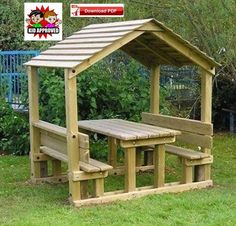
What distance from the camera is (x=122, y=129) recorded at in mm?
7340

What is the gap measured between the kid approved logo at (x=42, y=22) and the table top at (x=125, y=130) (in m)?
2.26

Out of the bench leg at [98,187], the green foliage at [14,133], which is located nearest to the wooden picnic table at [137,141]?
the bench leg at [98,187]

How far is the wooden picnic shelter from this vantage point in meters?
6.59

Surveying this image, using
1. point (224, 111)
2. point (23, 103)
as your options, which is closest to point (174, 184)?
point (23, 103)

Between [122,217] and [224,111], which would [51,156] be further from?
[224,111]

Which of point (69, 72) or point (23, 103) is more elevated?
point (69, 72)

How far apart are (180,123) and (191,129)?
0.75 feet

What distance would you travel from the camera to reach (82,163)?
6.72m

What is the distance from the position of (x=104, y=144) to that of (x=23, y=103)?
1815 mm

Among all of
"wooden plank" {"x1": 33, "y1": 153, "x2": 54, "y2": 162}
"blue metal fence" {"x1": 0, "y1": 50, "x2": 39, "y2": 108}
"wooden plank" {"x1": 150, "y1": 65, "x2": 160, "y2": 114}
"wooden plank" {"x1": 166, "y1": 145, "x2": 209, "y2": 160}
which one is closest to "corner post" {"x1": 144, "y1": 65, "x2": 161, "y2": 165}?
"wooden plank" {"x1": 150, "y1": 65, "x2": 160, "y2": 114}

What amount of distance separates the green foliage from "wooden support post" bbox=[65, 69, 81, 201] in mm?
3266

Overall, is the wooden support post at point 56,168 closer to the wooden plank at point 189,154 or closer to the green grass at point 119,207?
the green grass at point 119,207

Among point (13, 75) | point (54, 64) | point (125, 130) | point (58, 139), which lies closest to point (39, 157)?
point (58, 139)

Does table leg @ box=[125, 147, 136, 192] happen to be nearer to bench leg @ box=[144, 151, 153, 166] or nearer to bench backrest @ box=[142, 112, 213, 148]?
bench backrest @ box=[142, 112, 213, 148]
